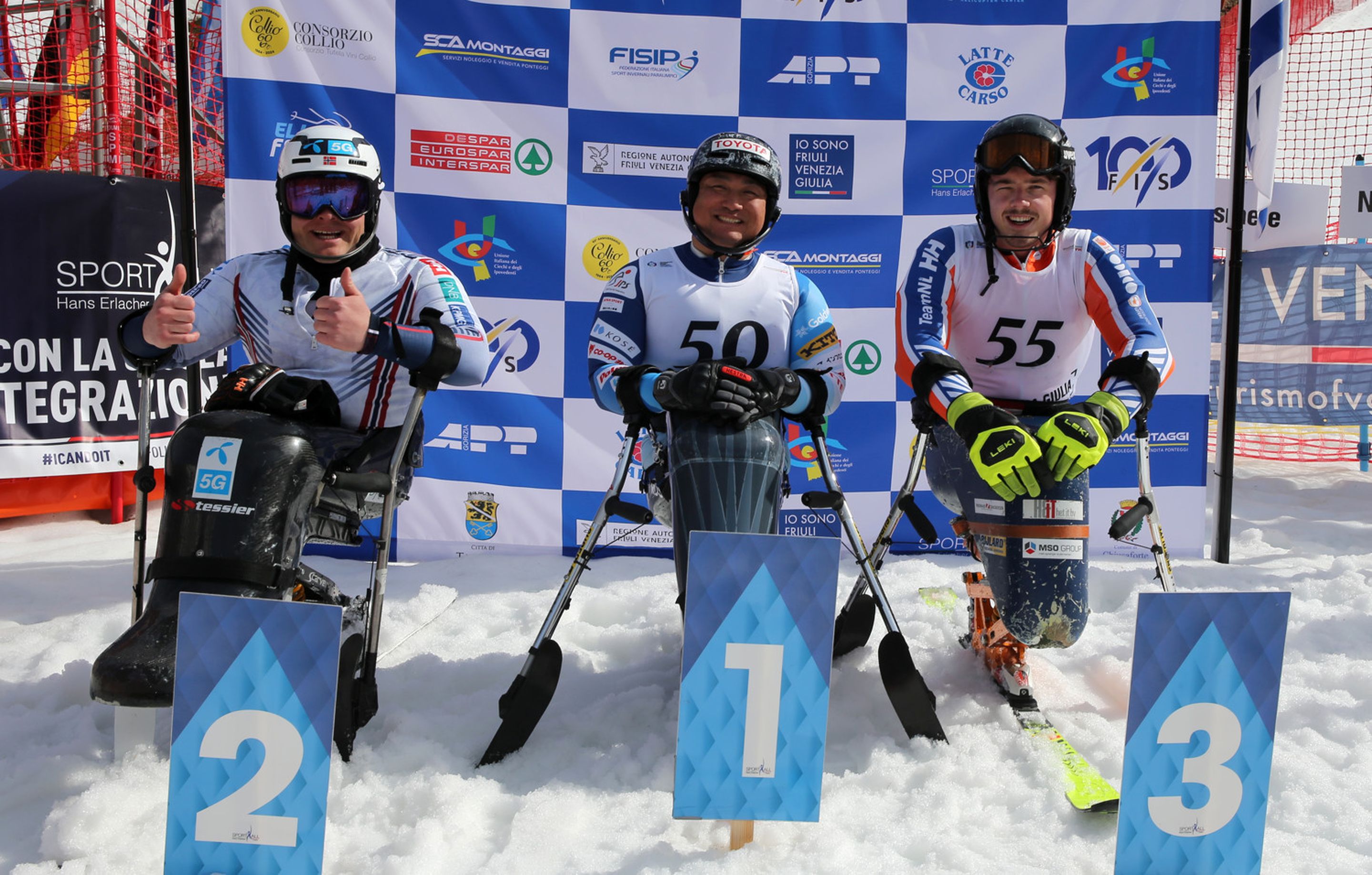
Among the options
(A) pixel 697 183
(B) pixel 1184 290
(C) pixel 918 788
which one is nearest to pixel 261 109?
(A) pixel 697 183

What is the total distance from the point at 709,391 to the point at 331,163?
51.3 inches

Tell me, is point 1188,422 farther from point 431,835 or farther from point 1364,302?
point 431,835

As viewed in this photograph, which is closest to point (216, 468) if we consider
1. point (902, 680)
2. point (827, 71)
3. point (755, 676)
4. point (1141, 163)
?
point (755, 676)

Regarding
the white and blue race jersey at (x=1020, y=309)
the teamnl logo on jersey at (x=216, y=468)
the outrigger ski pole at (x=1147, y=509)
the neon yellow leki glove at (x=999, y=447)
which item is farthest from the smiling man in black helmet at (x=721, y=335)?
the teamnl logo on jersey at (x=216, y=468)

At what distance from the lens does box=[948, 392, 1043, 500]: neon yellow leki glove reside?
2.54 metres

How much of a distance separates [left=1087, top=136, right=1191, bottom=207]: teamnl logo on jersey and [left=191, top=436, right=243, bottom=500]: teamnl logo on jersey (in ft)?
13.6

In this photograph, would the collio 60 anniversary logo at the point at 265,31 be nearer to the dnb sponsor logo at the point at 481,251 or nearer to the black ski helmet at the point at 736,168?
the dnb sponsor logo at the point at 481,251

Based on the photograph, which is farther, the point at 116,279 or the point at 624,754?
the point at 116,279

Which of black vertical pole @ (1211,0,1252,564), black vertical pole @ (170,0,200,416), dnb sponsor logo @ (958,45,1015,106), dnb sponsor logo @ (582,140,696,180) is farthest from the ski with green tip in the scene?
black vertical pole @ (170,0,200,416)

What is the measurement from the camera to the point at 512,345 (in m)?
4.57

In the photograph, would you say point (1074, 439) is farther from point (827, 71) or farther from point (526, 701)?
point (827, 71)

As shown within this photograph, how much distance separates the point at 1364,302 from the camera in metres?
6.05

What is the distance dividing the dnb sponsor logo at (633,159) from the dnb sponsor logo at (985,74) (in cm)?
140

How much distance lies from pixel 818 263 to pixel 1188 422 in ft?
6.79
